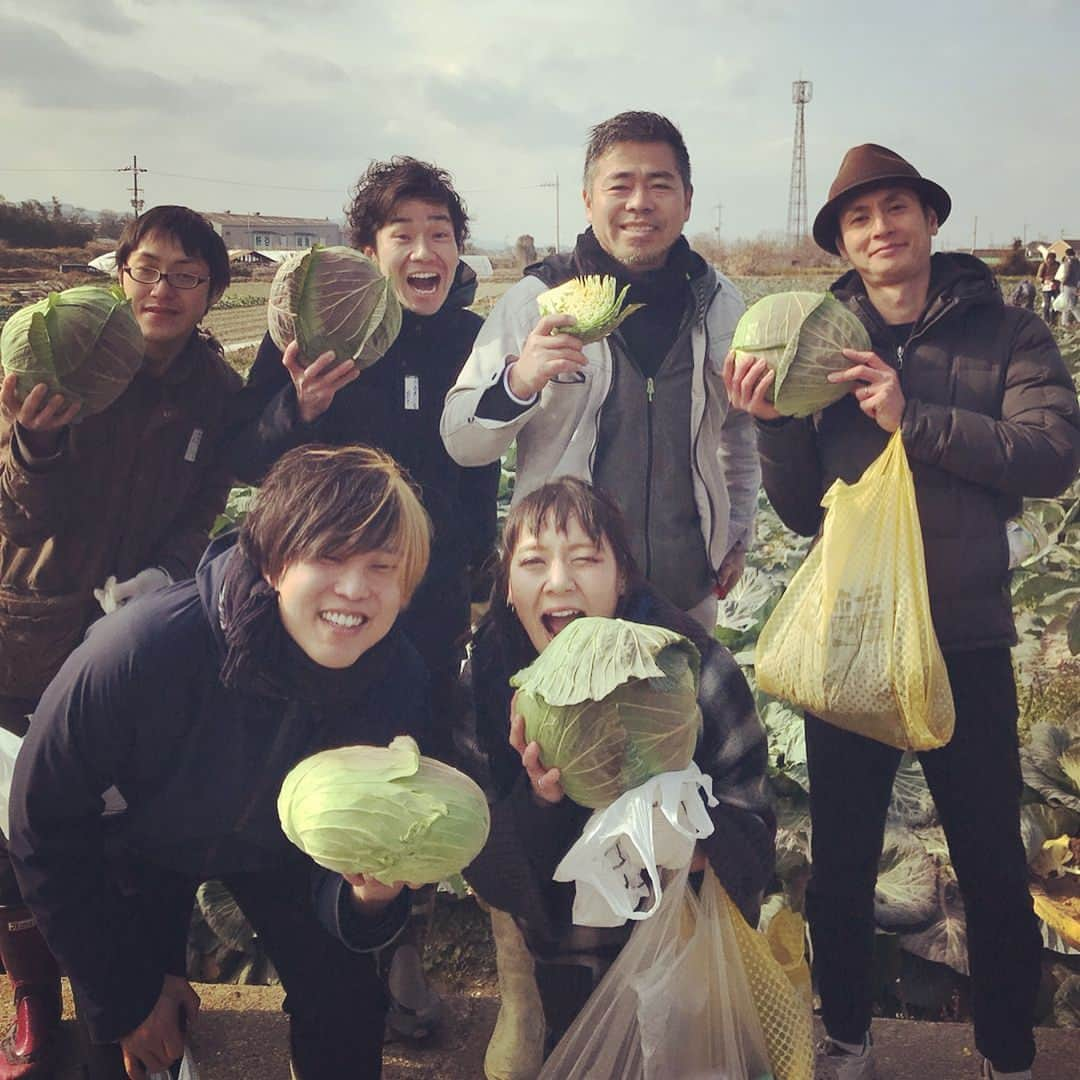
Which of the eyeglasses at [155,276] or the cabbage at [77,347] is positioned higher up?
the eyeglasses at [155,276]

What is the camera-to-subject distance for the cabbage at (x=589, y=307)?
94.3 inches

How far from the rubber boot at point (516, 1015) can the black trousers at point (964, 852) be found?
72 centimetres

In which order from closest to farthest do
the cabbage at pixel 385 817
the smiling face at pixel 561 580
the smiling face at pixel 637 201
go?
the cabbage at pixel 385 817 → the smiling face at pixel 561 580 → the smiling face at pixel 637 201

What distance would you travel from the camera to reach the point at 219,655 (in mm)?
1942

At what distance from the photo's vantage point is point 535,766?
6.24 ft

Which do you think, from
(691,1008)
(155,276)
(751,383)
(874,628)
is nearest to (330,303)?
(155,276)

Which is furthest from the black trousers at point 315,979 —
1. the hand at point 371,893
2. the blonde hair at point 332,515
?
the blonde hair at point 332,515

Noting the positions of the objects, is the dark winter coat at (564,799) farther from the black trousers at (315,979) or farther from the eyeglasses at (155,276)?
the eyeglasses at (155,276)

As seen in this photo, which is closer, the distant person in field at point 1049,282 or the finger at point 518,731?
the finger at point 518,731

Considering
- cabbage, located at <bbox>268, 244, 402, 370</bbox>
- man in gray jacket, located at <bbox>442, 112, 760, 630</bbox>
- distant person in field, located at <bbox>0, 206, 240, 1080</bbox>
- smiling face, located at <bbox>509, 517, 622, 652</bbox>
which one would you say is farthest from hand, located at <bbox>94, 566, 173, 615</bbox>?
smiling face, located at <bbox>509, 517, 622, 652</bbox>

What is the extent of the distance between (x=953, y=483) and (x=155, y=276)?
1974 millimetres

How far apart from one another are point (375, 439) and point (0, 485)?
912 mm

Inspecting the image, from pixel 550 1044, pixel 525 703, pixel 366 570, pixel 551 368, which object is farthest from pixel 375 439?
pixel 550 1044

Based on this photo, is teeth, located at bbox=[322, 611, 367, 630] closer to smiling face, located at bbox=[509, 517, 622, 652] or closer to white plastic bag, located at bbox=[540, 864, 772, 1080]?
smiling face, located at bbox=[509, 517, 622, 652]
